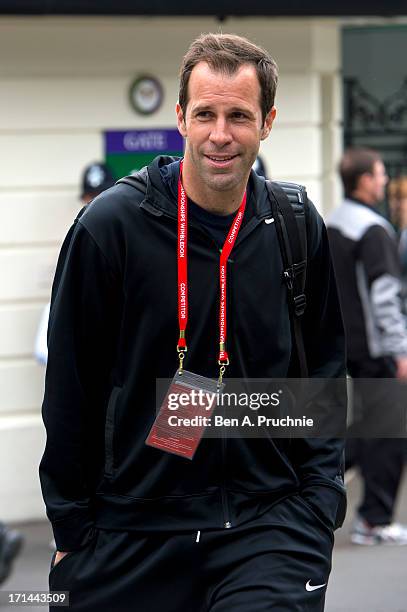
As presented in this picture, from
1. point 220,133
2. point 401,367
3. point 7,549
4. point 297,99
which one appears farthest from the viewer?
point 297,99

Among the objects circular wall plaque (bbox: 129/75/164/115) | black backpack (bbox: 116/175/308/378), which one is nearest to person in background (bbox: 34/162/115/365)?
circular wall plaque (bbox: 129/75/164/115)

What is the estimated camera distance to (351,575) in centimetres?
685

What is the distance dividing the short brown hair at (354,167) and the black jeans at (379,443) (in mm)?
1012

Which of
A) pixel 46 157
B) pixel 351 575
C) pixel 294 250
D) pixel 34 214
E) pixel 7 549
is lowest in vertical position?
pixel 351 575

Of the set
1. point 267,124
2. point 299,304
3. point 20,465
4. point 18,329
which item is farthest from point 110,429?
point 20,465

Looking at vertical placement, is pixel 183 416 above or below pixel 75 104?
below

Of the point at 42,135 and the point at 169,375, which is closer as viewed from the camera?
the point at 169,375

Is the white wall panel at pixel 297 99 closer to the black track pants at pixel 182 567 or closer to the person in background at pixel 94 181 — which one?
the person in background at pixel 94 181

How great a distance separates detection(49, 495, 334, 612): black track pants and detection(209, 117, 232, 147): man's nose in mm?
970

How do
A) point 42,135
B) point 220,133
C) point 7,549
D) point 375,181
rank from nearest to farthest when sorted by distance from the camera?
point 220,133 < point 7,549 < point 375,181 < point 42,135

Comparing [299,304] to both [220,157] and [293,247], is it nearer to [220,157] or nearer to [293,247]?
[293,247]

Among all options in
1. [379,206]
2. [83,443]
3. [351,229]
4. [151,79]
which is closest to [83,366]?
[83,443]

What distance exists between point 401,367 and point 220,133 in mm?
4089
